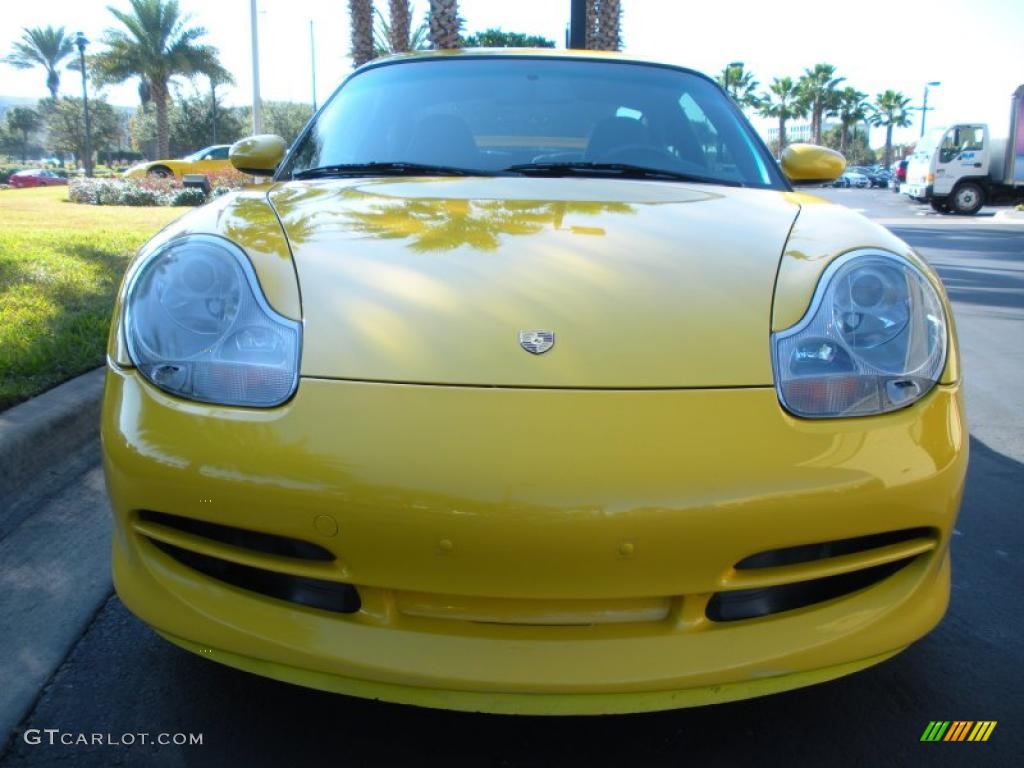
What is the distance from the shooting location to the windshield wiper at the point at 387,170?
2.48 m

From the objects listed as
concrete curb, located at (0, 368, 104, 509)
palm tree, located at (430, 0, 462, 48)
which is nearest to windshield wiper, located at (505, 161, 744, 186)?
concrete curb, located at (0, 368, 104, 509)

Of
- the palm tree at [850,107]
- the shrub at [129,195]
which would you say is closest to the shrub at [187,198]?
the shrub at [129,195]

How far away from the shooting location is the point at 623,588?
139cm

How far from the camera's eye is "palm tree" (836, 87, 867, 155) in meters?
65.3

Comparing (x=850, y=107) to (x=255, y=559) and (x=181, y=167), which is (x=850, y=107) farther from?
(x=255, y=559)

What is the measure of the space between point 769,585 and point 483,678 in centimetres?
50

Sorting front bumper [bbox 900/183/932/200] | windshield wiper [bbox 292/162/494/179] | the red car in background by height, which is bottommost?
the red car in background

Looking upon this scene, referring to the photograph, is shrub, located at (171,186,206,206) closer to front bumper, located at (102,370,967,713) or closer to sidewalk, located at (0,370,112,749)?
sidewalk, located at (0,370,112,749)

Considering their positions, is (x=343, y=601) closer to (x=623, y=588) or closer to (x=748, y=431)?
(x=623, y=588)

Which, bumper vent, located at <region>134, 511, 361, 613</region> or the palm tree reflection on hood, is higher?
the palm tree reflection on hood

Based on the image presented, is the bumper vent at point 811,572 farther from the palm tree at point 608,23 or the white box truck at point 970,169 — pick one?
the white box truck at point 970,169

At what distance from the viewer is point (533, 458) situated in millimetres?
1371

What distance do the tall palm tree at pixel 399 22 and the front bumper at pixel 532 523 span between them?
48.4ft

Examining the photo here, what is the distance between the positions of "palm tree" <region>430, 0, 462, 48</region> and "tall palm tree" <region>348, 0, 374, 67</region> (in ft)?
11.9
